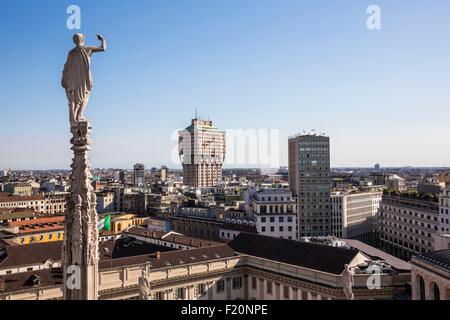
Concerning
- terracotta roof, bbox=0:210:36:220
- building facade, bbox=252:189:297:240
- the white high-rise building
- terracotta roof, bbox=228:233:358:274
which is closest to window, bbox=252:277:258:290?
terracotta roof, bbox=228:233:358:274

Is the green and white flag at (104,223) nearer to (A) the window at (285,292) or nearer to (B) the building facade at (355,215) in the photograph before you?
(A) the window at (285,292)

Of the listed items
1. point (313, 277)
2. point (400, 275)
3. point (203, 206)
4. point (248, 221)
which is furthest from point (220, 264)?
point (203, 206)

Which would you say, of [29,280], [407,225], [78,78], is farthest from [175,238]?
[78,78]

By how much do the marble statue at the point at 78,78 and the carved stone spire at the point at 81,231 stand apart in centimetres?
32

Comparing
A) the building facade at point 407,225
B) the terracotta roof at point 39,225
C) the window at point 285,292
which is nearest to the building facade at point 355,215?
the building facade at point 407,225

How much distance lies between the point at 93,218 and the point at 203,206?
294 feet

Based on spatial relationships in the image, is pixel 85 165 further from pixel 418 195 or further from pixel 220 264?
pixel 418 195

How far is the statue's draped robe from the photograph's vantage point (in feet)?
30.3

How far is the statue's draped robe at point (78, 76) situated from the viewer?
30.3ft

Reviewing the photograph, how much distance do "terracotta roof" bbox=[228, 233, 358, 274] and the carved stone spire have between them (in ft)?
106

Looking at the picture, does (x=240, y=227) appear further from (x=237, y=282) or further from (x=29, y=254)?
(x=29, y=254)

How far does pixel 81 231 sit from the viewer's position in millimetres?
9438

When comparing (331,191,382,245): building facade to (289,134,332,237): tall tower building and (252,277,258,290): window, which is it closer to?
(289,134,332,237): tall tower building

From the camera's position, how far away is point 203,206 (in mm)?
98750
